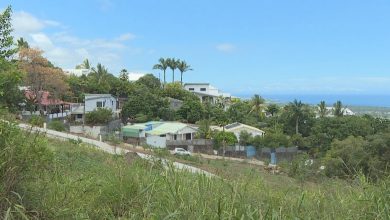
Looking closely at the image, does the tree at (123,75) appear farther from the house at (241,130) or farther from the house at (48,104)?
the house at (241,130)

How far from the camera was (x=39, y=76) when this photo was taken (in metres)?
34.3

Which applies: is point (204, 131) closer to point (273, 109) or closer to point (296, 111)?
point (296, 111)

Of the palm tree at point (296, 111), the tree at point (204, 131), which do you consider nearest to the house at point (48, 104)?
the tree at point (204, 131)

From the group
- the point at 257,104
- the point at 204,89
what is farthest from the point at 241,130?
the point at 204,89

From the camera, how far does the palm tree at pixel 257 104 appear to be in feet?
172

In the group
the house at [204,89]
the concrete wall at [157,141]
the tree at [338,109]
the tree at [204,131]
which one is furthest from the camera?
the house at [204,89]

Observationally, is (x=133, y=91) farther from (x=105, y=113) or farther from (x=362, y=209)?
(x=362, y=209)

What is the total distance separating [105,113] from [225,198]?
121 ft

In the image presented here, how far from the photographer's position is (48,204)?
334 cm

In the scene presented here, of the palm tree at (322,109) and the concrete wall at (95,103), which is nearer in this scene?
the concrete wall at (95,103)

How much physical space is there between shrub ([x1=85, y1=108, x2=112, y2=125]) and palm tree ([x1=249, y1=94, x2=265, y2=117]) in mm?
19611

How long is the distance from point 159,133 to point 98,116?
21.8 ft

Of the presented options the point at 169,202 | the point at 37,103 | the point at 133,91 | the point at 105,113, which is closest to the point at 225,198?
the point at 169,202

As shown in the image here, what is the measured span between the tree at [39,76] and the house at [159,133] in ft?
22.8
